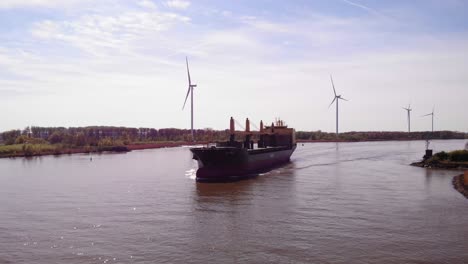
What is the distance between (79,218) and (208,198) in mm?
7876

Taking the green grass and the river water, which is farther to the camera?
the green grass

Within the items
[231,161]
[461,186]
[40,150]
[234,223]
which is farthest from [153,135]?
[234,223]

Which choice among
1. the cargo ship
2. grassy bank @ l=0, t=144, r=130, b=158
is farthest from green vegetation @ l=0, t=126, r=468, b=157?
the cargo ship

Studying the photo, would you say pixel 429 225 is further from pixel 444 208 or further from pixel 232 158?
pixel 232 158

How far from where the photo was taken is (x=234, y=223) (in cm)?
1769

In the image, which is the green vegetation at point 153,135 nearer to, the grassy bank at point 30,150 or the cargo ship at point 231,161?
the grassy bank at point 30,150

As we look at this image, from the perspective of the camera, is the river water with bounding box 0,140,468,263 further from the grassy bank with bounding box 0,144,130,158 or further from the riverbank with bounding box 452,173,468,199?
the grassy bank with bounding box 0,144,130,158

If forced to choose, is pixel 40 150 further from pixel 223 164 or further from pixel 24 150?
pixel 223 164

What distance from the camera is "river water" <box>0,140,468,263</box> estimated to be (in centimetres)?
1337

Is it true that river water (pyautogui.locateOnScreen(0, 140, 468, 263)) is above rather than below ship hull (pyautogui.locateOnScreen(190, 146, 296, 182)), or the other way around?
below

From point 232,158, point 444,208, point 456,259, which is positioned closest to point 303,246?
point 456,259

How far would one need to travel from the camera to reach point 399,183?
97.8 feet

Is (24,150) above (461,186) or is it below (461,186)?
above

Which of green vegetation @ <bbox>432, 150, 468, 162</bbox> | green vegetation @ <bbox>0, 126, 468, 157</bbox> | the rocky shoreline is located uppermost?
green vegetation @ <bbox>0, 126, 468, 157</bbox>
